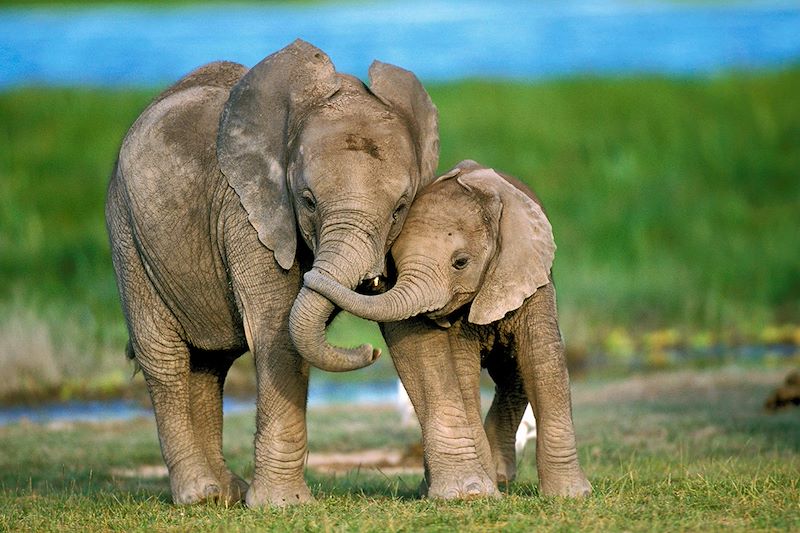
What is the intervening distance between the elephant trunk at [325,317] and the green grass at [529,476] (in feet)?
2.72

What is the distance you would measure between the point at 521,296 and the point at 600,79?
20.9 m

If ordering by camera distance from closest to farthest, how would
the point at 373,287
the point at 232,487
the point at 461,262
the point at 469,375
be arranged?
the point at 461,262 < the point at 373,287 < the point at 469,375 < the point at 232,487

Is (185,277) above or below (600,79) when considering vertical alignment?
below

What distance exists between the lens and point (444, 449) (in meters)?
9.33

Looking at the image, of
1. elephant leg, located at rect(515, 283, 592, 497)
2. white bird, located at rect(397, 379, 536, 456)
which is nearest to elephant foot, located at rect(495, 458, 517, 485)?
elephant leg, located at rect(515, 283, 592, 497)

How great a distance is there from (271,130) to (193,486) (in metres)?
2.36

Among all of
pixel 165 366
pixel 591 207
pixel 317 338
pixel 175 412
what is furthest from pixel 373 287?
pixel 591 207

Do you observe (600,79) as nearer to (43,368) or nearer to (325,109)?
(43,368)

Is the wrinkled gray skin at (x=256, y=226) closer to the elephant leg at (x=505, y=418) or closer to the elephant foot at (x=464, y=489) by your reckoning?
the elephant foot at (x=464, y=489)

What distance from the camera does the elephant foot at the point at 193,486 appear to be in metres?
10.2

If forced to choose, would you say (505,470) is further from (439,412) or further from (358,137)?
(358,137)

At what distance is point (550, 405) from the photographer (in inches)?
365

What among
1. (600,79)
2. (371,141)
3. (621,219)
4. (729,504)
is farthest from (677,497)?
(600,79)

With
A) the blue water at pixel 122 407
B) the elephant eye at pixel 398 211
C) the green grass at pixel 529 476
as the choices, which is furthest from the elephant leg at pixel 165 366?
the blue water at pixel 122 407
